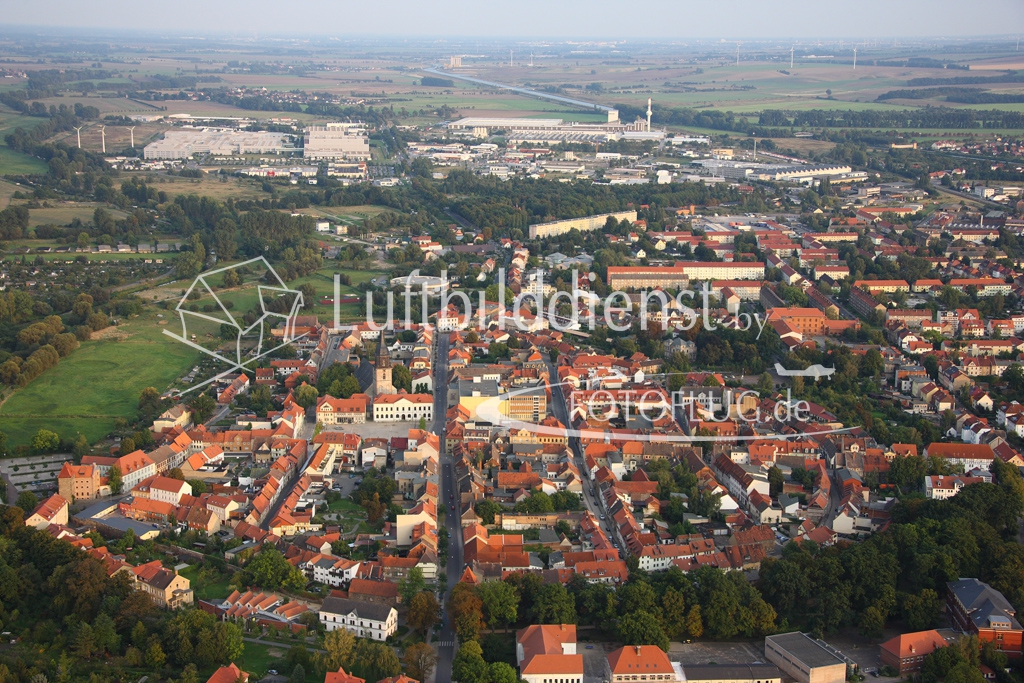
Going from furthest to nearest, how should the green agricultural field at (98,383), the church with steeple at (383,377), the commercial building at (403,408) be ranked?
the church with steeple at (383,377) < the commercial building at (403,408) < the green agricultural field at (98,383)

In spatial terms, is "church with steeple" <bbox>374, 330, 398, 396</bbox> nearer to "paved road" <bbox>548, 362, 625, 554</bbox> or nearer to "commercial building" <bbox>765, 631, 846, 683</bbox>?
"paved road" <bbox>548, 362, 625, 554</bbox>

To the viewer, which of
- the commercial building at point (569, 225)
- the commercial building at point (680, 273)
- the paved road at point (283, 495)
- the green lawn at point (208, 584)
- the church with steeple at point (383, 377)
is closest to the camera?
the green lawn at point (208, 584)

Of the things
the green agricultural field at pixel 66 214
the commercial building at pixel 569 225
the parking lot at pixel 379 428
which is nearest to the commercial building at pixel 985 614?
the parking lot at pixel 379 428

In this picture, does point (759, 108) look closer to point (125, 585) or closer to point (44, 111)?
point (44, 111)

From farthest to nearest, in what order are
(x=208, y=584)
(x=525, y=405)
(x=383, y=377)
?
(x=383, y=377) → (x=525, y=405) → (x=208, y=584)

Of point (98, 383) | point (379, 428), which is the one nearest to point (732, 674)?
point (379, 428)

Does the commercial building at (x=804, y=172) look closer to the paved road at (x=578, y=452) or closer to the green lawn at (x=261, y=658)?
the paved road at (x=578, y=452)

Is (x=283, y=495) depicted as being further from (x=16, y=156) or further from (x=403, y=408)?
(x=16, y=156)
